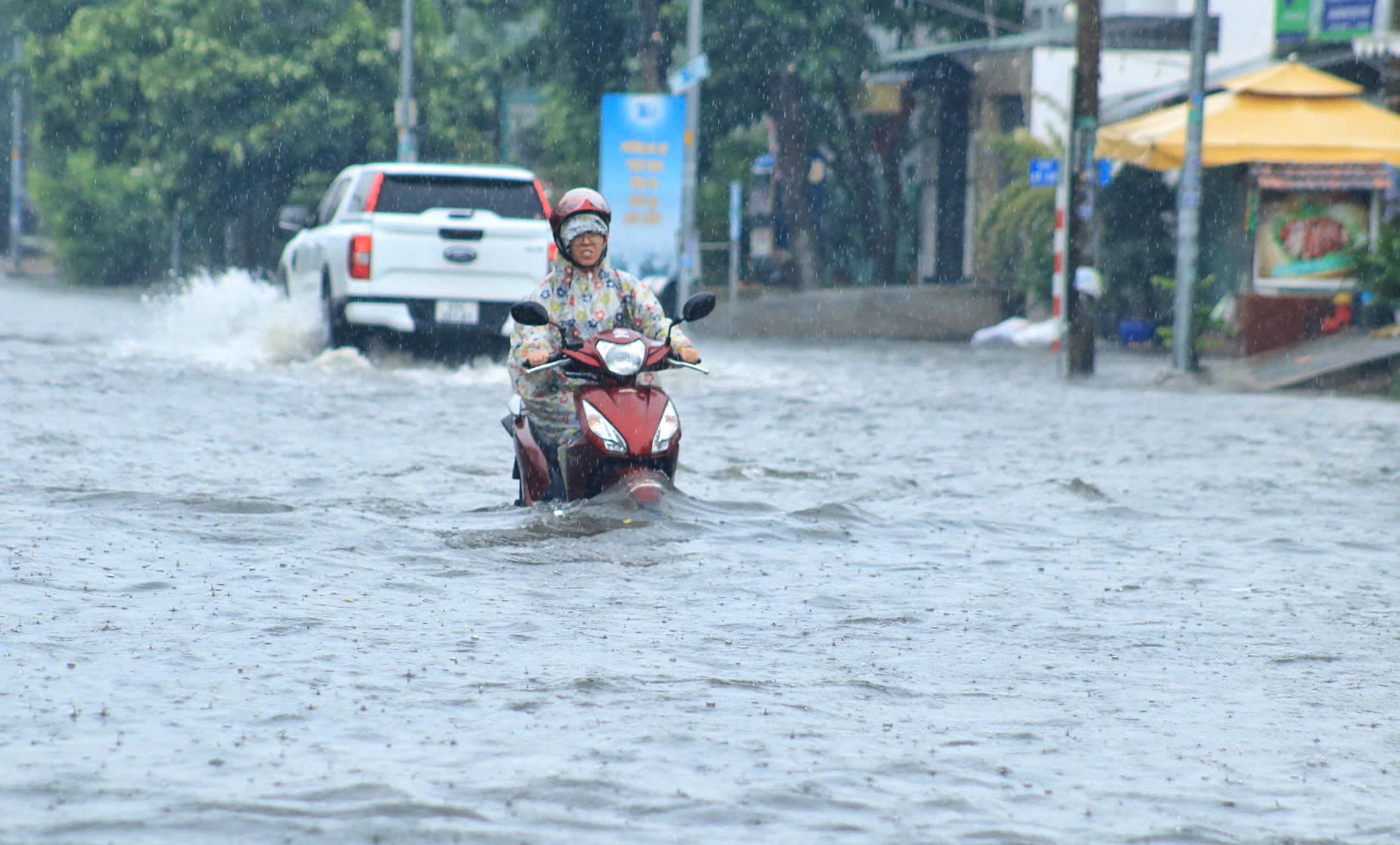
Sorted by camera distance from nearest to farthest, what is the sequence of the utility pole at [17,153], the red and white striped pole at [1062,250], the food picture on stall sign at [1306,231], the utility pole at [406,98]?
the red and white striped pole at [1062,250]
the food picture on stall sign at [1306,231]
the utility pole at [406,98]
the utility pole at [17,153]

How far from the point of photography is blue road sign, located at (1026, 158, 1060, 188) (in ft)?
83.4

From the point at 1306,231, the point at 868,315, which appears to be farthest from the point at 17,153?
the point at 1306,231

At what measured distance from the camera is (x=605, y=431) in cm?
890

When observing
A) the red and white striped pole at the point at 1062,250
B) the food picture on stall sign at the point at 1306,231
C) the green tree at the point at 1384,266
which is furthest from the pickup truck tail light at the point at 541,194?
the food picture on stall sign at the point at 1306,231

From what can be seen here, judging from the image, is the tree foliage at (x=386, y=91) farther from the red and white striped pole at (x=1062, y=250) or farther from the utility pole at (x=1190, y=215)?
the utility pole at (x=1190, y=215)

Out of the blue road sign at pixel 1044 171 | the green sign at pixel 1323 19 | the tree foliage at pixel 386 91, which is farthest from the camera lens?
the tree foliage at pixel 386 91

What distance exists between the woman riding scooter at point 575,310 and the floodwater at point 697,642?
0.44 metres

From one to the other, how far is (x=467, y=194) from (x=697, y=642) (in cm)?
1282

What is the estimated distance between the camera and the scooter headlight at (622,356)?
8.85 meters

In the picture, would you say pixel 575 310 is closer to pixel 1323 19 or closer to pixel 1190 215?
pixel 1190 215

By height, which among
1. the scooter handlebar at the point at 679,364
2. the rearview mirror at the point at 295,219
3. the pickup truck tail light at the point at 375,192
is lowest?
the scooter handlebar at the point at 679,364

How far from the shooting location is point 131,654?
6.16m

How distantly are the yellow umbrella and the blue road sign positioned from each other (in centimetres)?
81

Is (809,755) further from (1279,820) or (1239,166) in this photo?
(1239,166)
